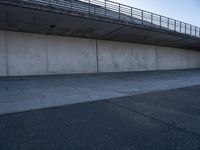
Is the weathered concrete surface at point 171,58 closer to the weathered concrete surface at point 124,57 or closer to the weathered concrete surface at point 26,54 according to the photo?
the weathered concrete surface at point 124,57

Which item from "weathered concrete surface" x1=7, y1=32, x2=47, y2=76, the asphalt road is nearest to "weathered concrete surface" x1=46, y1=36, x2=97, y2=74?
"weathered concrete surface" x1=7, y1=32, x2=47, y2=76

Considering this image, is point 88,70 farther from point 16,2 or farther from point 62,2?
point 16,2

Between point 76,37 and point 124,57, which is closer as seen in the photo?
point 76,37

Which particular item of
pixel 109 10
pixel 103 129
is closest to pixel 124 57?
pixel 109 10

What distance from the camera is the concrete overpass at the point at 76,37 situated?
13.0m

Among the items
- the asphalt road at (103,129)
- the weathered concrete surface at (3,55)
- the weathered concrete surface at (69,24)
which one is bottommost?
the asphalt road at (103,129)

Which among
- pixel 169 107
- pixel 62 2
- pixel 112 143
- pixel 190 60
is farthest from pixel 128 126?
pixel 190 60

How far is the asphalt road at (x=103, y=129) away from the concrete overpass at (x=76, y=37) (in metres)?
10.2

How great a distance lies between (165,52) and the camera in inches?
1044

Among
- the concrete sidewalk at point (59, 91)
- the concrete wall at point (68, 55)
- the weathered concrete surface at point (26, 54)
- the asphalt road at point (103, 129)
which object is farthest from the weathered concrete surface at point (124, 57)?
the asphalt road at point (103, 129)

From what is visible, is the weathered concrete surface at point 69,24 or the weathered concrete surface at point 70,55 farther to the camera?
the weathered concrete surface at point 70,55

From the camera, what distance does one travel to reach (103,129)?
11.7 feet

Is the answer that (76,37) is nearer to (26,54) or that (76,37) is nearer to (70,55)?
(70,55)

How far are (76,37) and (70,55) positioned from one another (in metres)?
2.25
